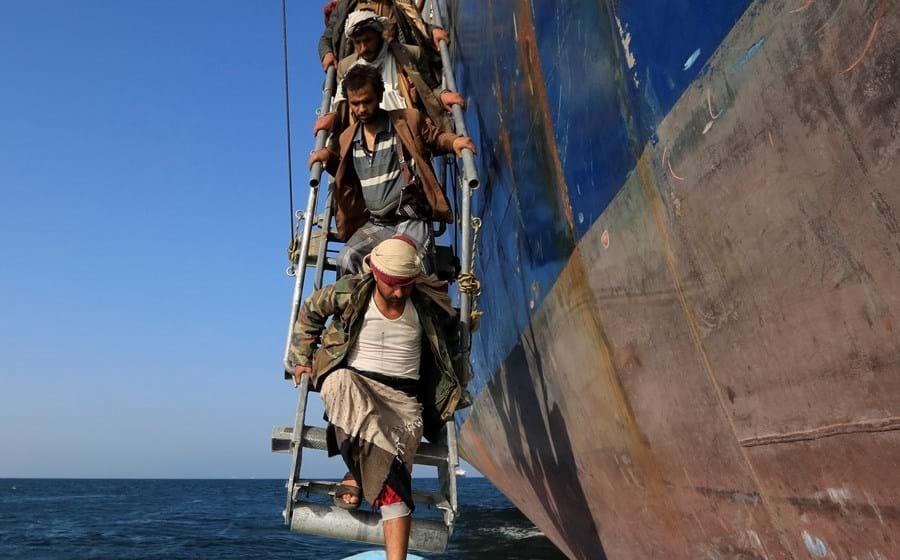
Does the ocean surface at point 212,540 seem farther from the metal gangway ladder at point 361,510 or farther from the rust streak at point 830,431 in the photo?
the rust streak at point 830,431

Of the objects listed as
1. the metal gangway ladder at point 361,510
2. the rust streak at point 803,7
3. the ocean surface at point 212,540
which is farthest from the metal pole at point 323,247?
the ocean surface at point 212,540

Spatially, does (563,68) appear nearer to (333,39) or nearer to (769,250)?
(769,250)

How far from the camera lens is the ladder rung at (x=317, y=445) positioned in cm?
342

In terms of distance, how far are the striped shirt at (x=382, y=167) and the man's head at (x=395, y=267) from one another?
105 cm

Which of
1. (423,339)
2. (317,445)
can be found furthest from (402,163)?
(317,445)

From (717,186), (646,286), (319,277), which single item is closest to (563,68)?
Answer: (646,286)

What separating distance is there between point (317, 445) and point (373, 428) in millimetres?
527

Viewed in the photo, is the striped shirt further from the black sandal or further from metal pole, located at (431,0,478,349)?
the black sandal

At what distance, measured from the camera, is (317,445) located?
11.3 feet

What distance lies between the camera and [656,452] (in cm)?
306

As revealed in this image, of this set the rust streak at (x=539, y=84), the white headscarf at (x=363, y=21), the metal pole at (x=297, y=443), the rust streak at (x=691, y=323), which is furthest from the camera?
the white headscarf at (x=363, y=21)

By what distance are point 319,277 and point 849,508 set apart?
3025 millimetres

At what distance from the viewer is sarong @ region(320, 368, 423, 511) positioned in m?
A: 3.04

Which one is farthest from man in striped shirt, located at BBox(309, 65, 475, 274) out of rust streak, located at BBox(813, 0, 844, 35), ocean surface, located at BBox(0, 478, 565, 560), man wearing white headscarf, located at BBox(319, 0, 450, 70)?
ocean surface, located at BBox(0, 478, 565, 560)
